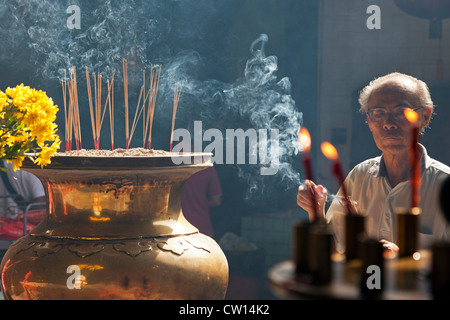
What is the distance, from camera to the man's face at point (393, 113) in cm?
245

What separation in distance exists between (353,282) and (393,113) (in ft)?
5.26

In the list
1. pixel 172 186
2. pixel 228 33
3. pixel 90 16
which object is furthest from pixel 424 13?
pixel 172 186

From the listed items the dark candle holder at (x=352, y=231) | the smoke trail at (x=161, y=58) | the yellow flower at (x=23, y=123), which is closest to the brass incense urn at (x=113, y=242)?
the yellow flower at (x=23, y=123)

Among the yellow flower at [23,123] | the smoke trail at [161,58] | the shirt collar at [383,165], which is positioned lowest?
the shirt collar at [383,165]

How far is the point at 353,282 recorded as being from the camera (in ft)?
3.18

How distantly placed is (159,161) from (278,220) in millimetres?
4168

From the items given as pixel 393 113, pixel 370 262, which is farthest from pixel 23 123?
pixel 393 113

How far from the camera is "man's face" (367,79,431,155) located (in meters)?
2.45

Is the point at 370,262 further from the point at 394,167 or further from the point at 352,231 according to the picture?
the point at 394,167

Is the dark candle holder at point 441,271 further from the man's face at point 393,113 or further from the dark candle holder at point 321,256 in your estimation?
the man's face at point 393,113

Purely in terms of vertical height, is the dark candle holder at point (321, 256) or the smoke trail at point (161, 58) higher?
the smoke trail at point (161, 58)

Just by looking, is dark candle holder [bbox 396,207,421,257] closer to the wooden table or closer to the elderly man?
the wooden table

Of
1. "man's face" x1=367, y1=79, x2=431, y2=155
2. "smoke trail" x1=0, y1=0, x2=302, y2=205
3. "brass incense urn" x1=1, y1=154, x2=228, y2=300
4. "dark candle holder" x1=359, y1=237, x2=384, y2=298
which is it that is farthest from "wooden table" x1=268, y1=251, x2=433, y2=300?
"smoke trail" x1=0, y1=0, x2=302, y2=205

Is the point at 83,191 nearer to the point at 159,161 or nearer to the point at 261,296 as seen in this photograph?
the point at 159,161
